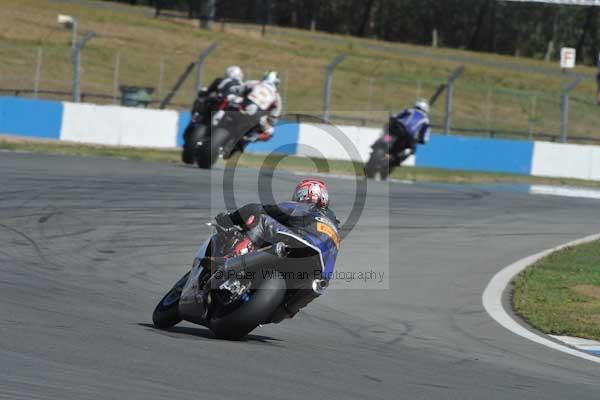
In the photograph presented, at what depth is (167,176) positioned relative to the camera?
58.2ft

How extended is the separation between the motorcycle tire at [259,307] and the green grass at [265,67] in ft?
82.4

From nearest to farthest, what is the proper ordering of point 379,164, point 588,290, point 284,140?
1. point 588,290
2. point 379,164
3. point 284,140

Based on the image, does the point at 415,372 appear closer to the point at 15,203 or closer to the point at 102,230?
the point at 102,230

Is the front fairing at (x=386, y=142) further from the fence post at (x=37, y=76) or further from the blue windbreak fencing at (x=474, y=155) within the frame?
the fence post at (x=37, y=76)

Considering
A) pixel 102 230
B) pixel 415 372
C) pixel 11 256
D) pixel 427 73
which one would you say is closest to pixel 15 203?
pixel 102 230

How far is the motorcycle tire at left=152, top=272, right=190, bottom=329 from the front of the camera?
7.68 meters

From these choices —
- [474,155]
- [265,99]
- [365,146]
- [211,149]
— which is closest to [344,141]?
[365,146]

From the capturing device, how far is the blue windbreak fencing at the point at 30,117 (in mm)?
26391

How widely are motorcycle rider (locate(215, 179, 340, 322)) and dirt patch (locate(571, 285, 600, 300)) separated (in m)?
4.13

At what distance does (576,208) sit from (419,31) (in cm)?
6029

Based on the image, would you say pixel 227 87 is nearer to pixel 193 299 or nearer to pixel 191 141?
pixel 191 141

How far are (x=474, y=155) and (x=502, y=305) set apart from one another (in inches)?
774

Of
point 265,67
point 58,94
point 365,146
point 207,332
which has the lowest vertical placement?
point 207,332

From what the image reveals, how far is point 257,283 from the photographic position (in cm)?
718
